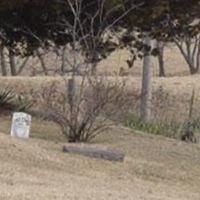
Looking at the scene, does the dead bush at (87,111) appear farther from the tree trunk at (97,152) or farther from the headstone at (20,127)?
the tree trunk at (97,152)

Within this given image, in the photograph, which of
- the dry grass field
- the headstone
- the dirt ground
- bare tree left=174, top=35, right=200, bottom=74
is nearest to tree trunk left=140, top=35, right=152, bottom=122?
the dry grass field

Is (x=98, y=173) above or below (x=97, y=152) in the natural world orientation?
below

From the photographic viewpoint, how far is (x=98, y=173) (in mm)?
10062

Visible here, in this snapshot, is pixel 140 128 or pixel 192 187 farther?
pixel 140 128

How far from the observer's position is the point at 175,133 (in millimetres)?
15148

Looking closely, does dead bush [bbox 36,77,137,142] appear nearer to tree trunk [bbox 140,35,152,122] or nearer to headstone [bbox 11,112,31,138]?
headstone [bbox 11,112,31,138]

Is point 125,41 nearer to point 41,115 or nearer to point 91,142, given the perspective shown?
point 41,115

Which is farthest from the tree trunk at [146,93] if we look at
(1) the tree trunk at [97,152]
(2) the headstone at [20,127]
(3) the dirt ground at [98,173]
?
(1) the tree trunk at [97,152]

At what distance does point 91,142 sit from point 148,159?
1240 millimetres

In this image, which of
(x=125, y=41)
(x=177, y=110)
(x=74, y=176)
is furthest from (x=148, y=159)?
(x=177, y=110)

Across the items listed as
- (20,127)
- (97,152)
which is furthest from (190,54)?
(97,152)

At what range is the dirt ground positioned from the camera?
8.39m

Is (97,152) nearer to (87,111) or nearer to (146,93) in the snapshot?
(87,111)

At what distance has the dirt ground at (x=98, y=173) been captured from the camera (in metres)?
8.39
